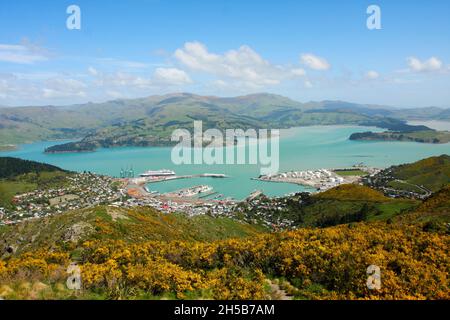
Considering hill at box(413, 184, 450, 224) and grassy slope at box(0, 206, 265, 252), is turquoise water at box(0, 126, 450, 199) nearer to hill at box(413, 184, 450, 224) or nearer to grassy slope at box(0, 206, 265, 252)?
grassy slope at box(0, 206, 265, 252)

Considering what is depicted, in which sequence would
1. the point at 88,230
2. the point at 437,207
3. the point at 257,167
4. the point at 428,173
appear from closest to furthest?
1. the point at 88,230
2. the point at 437,207
3. the point at 428,173
4. the point at 257,167

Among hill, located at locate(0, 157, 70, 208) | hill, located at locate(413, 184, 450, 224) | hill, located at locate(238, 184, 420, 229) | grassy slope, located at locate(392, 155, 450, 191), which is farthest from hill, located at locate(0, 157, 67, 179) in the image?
hill, located at locate(413, 184, 450, 224)

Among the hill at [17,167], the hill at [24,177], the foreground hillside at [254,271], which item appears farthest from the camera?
the hill at [17,167]

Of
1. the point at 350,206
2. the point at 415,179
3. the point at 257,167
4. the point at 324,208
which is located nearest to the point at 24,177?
the point at 257,167

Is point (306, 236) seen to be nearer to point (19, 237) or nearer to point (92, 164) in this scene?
point (19, 237)

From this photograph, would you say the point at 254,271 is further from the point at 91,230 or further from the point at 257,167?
the point at 257,167

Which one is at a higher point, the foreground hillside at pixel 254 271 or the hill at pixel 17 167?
the foreground hillside at pixel 254 271

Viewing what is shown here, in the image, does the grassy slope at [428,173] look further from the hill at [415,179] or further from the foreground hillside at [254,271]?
the foreground hillside at [254,271]

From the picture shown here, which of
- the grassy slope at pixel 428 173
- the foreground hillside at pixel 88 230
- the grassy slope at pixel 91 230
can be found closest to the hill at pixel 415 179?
the grassy slope at pixel 428 173
